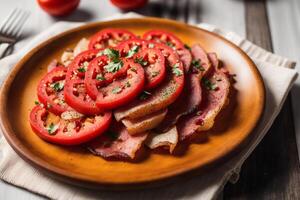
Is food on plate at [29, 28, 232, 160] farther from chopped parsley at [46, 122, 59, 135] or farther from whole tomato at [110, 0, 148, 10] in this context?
whole tomato at [110, 0, 148, 10]

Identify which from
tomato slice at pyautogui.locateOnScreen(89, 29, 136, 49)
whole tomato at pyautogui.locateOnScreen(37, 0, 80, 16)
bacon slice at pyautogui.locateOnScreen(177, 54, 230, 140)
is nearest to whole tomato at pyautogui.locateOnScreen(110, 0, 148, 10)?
whole tomato at pyautogui.locateOnScreen(37, 0, 80, 16)

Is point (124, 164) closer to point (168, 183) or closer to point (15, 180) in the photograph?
point (168, 183)

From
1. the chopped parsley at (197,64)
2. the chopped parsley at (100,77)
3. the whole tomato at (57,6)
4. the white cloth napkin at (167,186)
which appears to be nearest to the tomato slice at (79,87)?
the chopped parsley at (100,77)

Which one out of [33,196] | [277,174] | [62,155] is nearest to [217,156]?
[277,174]

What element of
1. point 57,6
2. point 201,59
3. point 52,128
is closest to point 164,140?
point 52,128

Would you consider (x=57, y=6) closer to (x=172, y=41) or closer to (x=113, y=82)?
(x=172, y=41)
